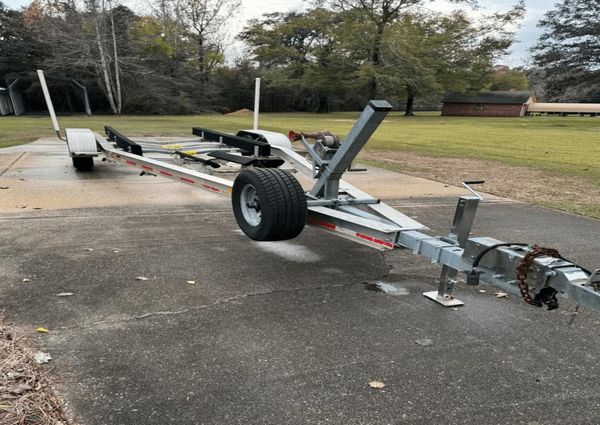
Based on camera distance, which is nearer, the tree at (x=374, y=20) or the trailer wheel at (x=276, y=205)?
the trailer wheel at (x=276, y=205)

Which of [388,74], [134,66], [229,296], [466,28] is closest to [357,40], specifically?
[388,74]

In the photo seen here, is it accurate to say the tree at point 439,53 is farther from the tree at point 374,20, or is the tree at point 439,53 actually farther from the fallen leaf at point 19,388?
the fallen leaf at point 19,388

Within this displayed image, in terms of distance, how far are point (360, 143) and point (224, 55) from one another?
5577 centimetres

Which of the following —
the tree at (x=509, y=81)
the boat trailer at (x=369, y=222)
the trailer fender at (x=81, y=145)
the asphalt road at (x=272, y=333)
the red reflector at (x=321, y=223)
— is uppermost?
the tree at (x=509, y=81)

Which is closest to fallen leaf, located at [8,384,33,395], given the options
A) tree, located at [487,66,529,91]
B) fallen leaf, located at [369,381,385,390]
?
fallen leaf, located at [369,381,385,390]

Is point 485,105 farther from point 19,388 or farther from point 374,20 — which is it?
point 19,388

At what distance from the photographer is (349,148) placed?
4.37 metres

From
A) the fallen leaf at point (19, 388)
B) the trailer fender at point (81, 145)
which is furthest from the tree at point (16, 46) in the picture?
the fallen leaf at point (19, 388)

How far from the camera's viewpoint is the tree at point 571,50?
153 ft

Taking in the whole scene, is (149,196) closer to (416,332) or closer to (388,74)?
(416,332)

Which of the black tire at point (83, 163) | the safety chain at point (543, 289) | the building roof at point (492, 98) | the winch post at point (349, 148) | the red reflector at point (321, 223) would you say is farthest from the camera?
the building roof at point (492, 98)

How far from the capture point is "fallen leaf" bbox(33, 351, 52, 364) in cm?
276

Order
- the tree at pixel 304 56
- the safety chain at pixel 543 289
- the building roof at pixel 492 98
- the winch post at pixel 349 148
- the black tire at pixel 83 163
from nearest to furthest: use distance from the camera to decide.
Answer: the safety chain at pixel 543 289
the winch post at pixel 349 148
the black tire at pixel 83 163
the tree at pixel 304 56
the building roof at pixel 492 98

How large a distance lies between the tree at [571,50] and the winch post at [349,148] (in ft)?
168
